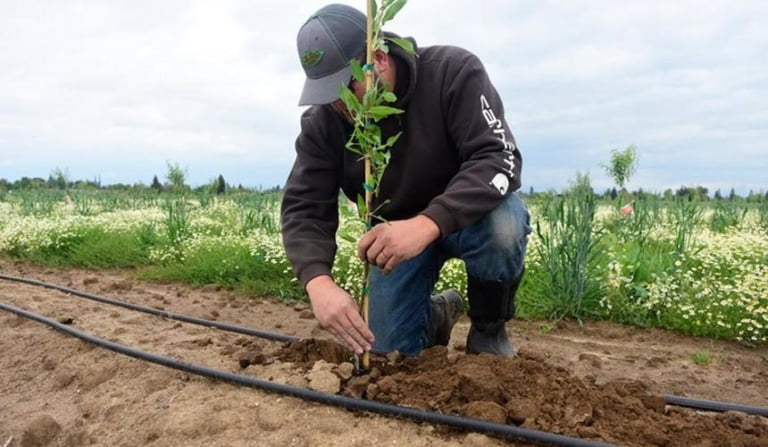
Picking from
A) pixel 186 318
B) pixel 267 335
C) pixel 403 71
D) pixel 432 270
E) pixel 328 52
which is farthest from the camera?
pixel 186 318

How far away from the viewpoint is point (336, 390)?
203 cm

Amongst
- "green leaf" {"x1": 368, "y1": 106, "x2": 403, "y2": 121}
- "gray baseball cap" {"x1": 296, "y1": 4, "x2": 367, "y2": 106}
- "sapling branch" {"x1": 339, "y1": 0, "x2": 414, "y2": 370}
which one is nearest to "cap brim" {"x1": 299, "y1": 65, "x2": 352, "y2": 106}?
"gray baseball cap" {"x1": 296, "y1": 4, "x2": 367, "y2": 106}

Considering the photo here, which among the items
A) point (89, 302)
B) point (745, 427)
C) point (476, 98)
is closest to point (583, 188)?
point (476, 98)

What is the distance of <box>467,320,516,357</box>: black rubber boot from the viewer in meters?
2.51

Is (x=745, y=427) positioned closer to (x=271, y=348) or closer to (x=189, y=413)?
(x=189, y=413)

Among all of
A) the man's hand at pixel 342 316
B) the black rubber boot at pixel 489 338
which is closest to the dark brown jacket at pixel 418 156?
the man's hand at pixel 342 316

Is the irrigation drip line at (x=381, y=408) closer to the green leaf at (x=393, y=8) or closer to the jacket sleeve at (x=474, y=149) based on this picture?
the jacket sleeve at (x=474, y=149)

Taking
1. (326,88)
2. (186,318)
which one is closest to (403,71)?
(326,88)

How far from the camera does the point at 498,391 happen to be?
1.90 meters

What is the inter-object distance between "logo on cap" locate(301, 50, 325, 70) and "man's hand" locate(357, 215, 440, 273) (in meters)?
0.60

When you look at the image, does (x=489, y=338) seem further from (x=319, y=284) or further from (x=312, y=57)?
(x=312, y=57)

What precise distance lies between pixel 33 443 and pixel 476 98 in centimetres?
191

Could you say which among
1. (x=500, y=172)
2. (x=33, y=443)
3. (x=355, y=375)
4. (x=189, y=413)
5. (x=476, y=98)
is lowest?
(x=33, y=443)

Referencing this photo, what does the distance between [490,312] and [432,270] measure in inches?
15.3
